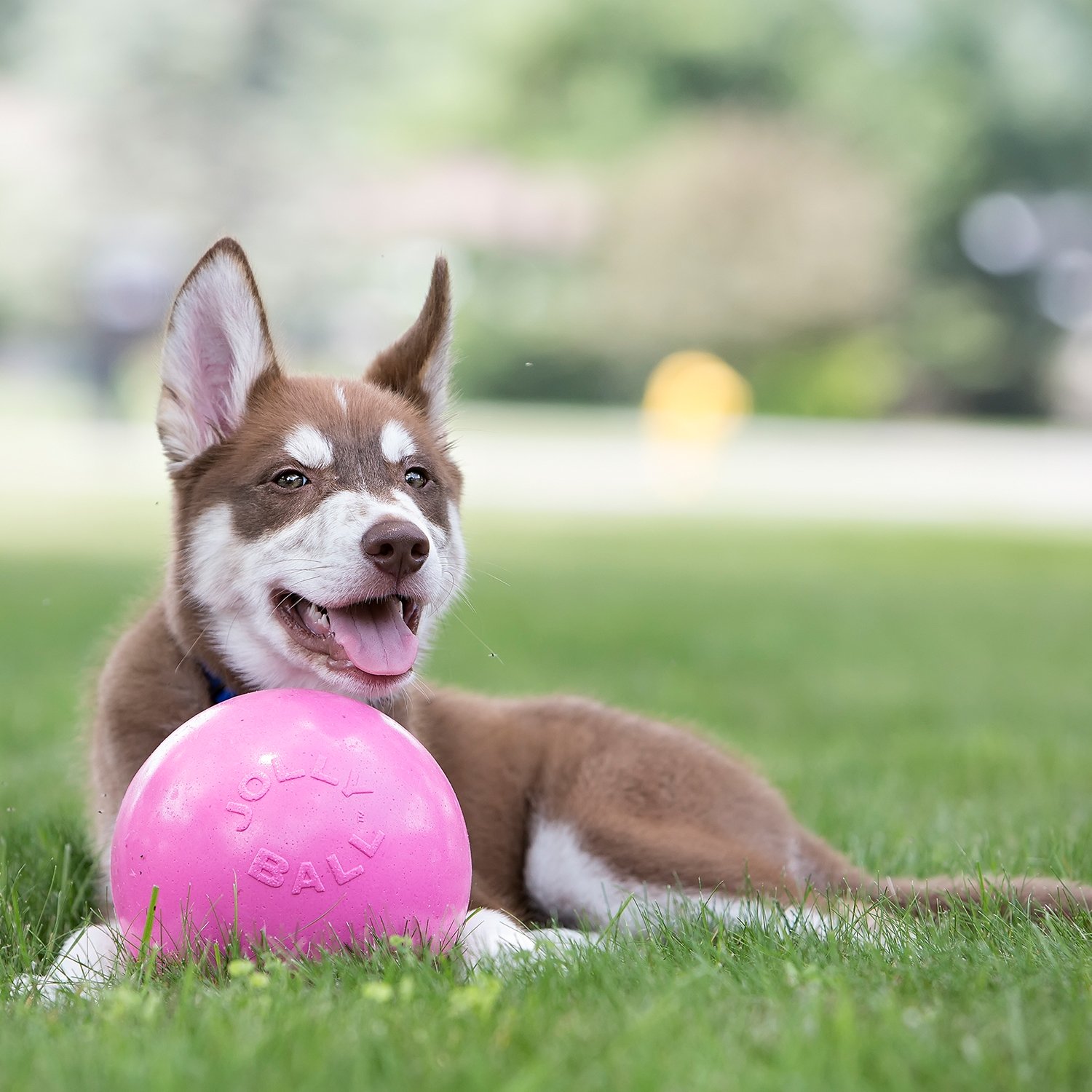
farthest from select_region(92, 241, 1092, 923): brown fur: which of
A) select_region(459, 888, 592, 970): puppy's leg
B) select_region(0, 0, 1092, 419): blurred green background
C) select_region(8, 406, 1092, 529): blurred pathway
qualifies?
select_region(0, 0, 1092, 419): blurred green background

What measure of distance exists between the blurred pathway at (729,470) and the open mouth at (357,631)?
15.7m

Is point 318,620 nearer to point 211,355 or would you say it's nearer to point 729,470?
point 211,355

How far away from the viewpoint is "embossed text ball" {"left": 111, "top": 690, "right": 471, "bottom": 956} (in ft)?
10.3

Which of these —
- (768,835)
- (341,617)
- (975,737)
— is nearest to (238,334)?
(341,617)

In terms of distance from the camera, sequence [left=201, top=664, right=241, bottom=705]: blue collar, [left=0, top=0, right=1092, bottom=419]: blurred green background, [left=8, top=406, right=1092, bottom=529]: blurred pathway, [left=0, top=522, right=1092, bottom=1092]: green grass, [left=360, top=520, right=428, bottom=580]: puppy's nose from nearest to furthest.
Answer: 1. [left=0, top=522, right=1092, bottom=1092]: green grass
2. [left=360, top=520, right=428, bottom=580]: puppy's nose
3. [left=201, top=664, right=241, bottom=705]: blue collar
4. [left=8, top=406, right=1092, bottom=529]: blurred pathway
5. [left=0, top=0, right=1092, bottom=419]: blurred green background

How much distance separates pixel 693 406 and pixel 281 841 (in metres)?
29.1

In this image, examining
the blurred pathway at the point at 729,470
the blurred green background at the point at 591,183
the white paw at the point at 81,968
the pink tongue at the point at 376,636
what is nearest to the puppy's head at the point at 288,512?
the pink tongue at the point at 376,636

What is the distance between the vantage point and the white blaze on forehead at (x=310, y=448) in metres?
3.63

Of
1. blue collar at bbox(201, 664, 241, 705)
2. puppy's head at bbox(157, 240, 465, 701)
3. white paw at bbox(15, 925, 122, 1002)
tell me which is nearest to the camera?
Answer: white paw at bbox(15, 925, 122, 1002)

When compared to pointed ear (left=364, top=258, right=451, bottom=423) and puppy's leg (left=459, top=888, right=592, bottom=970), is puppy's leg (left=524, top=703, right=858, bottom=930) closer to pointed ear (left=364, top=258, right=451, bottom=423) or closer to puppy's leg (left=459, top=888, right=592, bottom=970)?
puppy's leg (left=459, top=888, right=592, bottom=970)

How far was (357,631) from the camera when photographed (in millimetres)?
3516

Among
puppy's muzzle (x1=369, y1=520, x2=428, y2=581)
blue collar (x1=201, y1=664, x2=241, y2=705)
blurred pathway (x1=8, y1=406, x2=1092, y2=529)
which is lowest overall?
blurred pathway (x1=8, y1=406, x2=1092, y2=529)

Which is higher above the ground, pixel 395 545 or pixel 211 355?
pixel 211 355

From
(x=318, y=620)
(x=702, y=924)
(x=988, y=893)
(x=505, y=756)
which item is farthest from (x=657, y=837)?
(x=318, y=620)
